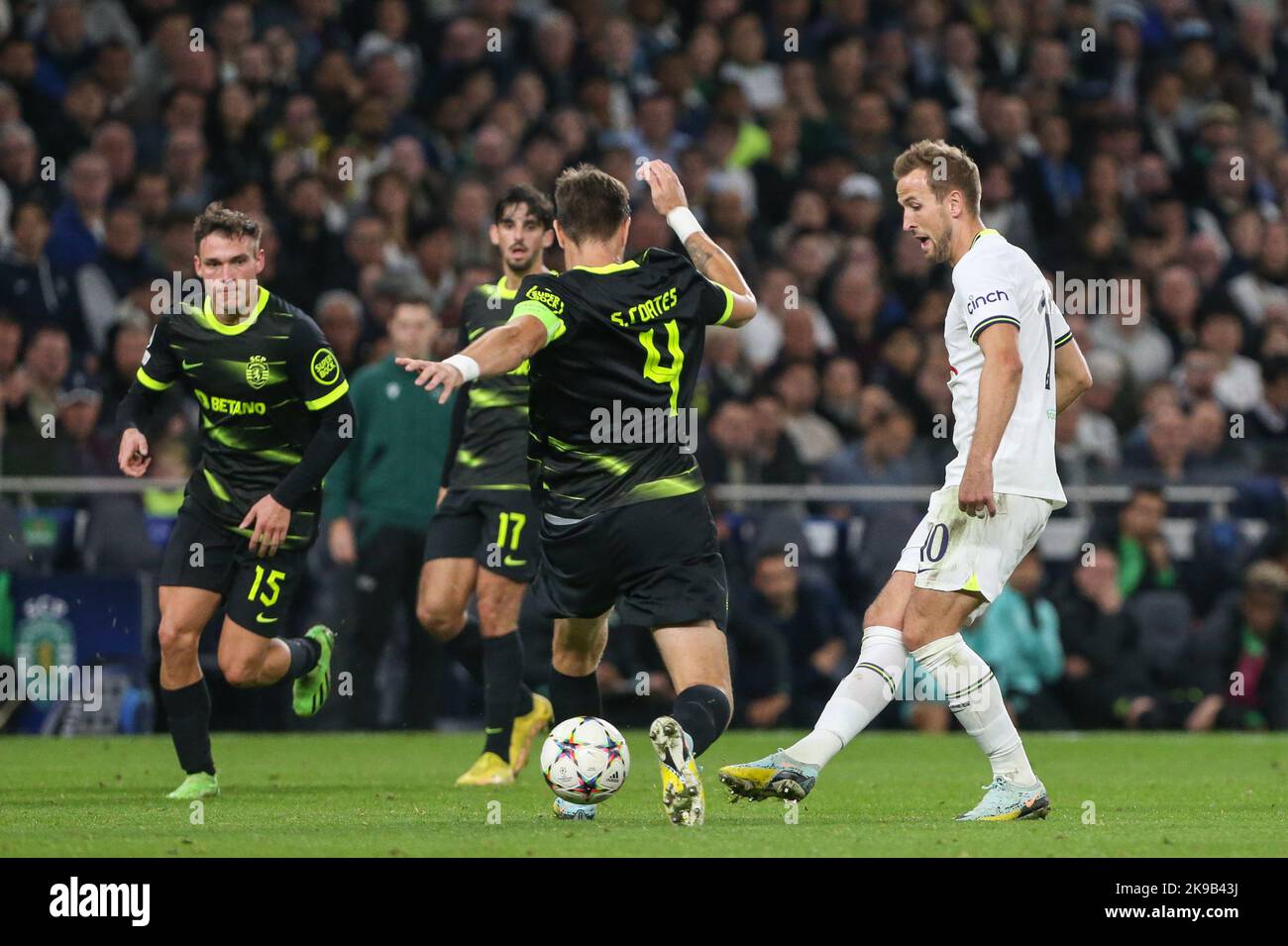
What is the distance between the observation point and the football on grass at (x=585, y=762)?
723 centimetres

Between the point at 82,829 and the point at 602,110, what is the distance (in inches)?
429

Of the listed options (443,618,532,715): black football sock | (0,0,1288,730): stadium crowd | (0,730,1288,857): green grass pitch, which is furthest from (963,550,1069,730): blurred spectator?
(443,618,532,715): black football sock

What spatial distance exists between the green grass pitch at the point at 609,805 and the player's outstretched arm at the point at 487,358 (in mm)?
1418

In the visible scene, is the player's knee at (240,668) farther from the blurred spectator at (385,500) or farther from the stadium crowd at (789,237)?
the stadium crowd at (789,237)

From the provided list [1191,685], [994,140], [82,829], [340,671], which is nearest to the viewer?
[82,829]

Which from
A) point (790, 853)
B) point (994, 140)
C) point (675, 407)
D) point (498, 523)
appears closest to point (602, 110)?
point (994, 140)

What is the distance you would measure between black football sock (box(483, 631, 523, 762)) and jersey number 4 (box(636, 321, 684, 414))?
8.16 feet

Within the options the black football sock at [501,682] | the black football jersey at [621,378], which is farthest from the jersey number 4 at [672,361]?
the black football sock at [501,682]

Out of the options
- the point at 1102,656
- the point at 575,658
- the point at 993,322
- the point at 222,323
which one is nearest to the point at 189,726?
the point at 222,323

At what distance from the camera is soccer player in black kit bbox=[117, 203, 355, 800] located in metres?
8.62

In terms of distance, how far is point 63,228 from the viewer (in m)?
14.3

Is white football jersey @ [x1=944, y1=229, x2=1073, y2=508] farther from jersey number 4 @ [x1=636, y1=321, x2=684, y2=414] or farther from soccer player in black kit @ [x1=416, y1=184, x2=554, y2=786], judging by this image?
soccer player in black kit @ [x1=416, y1=184, x2=554, y2=786]

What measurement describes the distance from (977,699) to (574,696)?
1.62 metres
